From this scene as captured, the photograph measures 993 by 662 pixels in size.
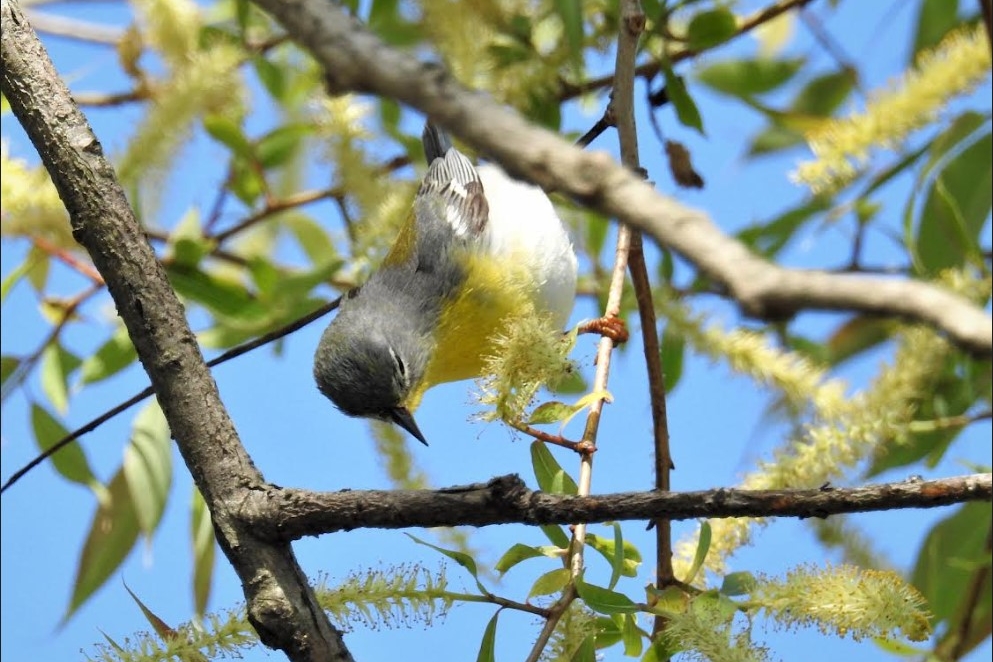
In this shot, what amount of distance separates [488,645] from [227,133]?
206 centimetres

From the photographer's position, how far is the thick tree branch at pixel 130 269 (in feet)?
5.95

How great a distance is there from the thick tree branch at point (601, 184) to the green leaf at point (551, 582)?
1229 mm

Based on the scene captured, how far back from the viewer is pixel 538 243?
3.43m

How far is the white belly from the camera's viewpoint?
331cm

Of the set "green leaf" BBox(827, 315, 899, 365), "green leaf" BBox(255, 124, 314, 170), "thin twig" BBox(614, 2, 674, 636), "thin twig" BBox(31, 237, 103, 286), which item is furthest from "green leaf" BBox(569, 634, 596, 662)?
"green leaf" BBox(827, 315, 899, 365)

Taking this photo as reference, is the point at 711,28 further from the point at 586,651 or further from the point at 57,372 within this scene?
the point at 57,372

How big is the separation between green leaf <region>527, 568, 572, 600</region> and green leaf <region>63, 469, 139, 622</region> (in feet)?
6.72

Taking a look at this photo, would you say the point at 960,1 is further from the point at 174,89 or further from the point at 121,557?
the point at 121,557

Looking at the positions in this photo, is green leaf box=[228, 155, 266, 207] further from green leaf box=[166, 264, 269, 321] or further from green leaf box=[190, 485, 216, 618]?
green leaf box=[190, 485, 216, 618]

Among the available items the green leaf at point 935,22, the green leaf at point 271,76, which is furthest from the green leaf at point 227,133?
the green leaf at point 935,22

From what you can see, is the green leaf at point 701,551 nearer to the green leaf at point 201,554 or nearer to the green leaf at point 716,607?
the green leaf at point 716,607

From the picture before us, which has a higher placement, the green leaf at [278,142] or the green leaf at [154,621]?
the green leaf at [278,142]

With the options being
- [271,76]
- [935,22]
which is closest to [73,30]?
[271,76]

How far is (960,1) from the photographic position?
4031mm
